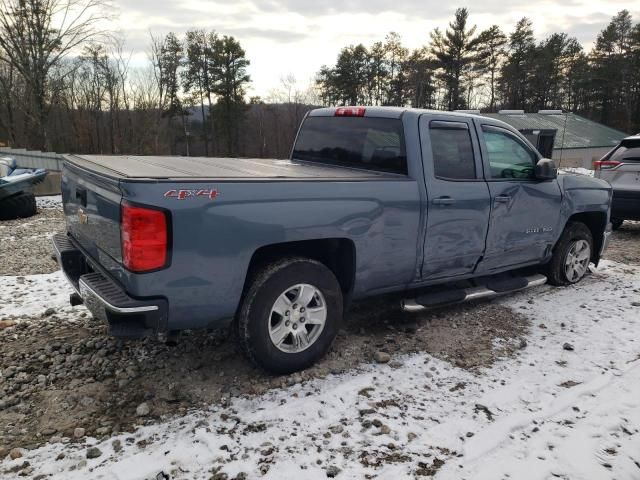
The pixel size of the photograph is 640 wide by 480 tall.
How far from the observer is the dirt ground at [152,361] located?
2.89 m

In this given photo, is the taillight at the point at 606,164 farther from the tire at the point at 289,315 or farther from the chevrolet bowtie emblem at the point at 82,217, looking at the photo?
the chevrolet bowtie emblem at the point at 82,217

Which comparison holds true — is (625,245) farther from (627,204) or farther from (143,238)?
(143,238)

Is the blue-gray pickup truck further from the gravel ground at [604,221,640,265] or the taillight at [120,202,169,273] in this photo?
the gravel ground at [604,221,640,265]

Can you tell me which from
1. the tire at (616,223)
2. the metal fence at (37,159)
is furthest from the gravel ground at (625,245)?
the metal fence at (37,159)

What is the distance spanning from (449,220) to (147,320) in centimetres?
256

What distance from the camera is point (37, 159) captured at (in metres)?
18.1

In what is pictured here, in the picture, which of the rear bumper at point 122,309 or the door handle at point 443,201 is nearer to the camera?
the rear bumper at point 122,309

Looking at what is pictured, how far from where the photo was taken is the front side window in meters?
4.45

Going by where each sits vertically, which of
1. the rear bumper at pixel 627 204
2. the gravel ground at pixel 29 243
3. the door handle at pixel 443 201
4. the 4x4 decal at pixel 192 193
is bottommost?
the gravel ground at pixel 29 243

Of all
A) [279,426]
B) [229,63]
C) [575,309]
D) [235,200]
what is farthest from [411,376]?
[229,63]

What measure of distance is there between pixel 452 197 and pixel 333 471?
8.01 ft

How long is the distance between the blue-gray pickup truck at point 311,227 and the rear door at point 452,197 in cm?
1

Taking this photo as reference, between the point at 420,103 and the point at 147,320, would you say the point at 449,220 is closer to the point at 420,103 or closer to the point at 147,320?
the point at 147,320

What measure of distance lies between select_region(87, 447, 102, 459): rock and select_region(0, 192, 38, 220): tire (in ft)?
28.1
